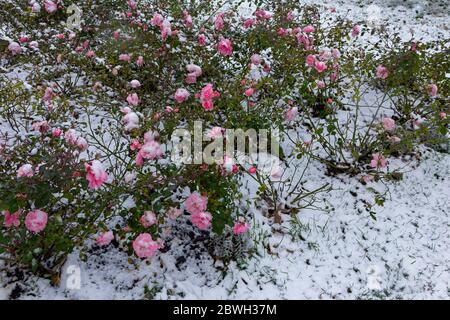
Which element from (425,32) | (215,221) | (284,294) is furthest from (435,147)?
(425,32)

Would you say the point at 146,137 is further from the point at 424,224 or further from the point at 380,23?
the point at 380,23

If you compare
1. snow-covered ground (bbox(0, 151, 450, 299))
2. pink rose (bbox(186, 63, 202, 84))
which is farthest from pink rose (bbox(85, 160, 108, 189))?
pink rose (bbox(186, 63, 202, 84))

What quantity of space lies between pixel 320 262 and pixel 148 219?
1.45 m

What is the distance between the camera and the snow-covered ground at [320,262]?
252cm

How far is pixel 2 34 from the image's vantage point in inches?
181

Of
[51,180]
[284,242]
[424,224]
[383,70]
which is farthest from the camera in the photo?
[383,70]

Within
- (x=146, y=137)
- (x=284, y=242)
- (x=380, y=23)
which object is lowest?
(x=284, y=242)

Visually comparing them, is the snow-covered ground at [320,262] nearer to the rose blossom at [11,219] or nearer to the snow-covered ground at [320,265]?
the snow-covered ground at [320,265]

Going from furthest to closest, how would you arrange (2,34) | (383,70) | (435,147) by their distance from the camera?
(2,34) → (435,147) → (383,70)

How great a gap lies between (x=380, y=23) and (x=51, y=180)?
6.81m

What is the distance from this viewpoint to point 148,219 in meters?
2.32

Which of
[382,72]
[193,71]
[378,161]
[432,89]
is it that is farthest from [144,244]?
[432,89]

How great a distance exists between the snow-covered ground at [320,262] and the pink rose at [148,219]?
37cm

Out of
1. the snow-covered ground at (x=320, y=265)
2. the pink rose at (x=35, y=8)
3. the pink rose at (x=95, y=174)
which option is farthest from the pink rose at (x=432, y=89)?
the pink rose at (x=35, y=8)
